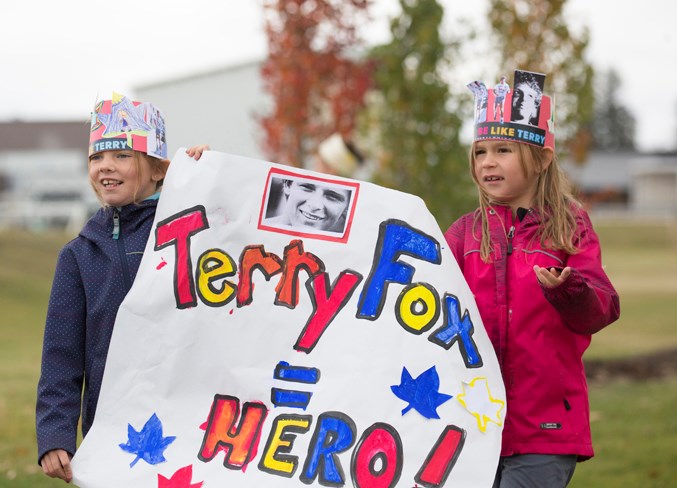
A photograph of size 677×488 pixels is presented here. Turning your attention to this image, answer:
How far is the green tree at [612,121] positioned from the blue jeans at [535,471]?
101 meters

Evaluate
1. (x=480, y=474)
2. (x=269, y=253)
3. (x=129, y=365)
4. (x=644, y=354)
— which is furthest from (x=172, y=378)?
(x=644, y=354)

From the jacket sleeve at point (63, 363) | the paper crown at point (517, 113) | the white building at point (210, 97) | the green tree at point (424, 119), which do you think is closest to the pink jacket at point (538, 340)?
the paper crown at point (517, 113)

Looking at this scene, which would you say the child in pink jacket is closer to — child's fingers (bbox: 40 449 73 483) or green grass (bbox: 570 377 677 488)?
child's fingers (bbox: 40 449 73 483)

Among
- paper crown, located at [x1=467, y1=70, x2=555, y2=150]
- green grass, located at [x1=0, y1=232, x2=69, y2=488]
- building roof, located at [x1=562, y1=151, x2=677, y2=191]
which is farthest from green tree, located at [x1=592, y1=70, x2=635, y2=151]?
paper crown, located at [x1=467, y1=70, x2=555, y2=150]

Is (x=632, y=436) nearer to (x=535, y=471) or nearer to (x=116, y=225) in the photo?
(x=535, y=471)

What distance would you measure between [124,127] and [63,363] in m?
0.81

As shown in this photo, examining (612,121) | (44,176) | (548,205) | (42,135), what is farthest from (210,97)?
(612,121)

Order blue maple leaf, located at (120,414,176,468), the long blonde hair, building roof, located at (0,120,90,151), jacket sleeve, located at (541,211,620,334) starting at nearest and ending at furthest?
1. jacket sleeve, located at (541,211,620,334)
2. blue maple leaf, located at (120,414,176,468)
3. the long blonde hair
4. building roof, located at (0,120,90,151)

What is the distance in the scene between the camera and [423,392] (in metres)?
3.06

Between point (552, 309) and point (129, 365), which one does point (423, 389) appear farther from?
point (129, 365)

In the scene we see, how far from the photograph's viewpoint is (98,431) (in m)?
3.04

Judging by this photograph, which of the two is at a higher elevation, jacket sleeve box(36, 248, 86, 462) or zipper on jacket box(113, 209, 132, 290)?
zipper on jacket box(113, 209, 132, 290)

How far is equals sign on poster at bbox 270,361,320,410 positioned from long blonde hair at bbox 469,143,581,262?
2.29ft

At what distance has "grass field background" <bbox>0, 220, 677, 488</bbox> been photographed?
6.21 meters
